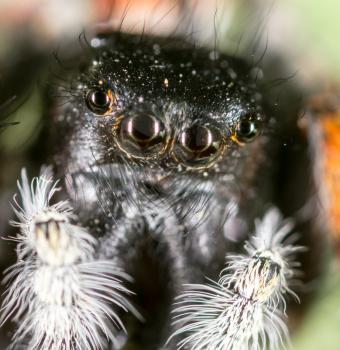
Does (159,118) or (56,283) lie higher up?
(159,118)

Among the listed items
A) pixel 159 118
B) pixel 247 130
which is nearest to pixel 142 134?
pixel 159 118

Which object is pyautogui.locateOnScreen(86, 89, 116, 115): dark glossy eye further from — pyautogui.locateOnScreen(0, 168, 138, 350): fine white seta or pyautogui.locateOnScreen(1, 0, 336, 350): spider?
pyautogui.locateOnScreen(0, 168, 138, 350): fine white seta

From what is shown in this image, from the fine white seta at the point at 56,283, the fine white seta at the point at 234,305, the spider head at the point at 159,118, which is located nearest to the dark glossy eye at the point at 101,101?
the spider head at the point at 159,118

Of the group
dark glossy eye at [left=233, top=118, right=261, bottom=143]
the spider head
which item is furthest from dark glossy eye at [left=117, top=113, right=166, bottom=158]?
dark glossy eye at [left=233, top=118, right=261, bottom=143]

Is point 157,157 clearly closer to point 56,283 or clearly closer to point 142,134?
point 142,134

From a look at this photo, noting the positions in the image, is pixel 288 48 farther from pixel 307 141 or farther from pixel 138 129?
pixel 138 129

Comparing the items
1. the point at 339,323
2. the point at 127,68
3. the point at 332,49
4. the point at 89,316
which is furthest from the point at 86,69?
the point at 339,323

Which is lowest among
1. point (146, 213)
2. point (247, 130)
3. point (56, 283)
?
point (56, 283)
